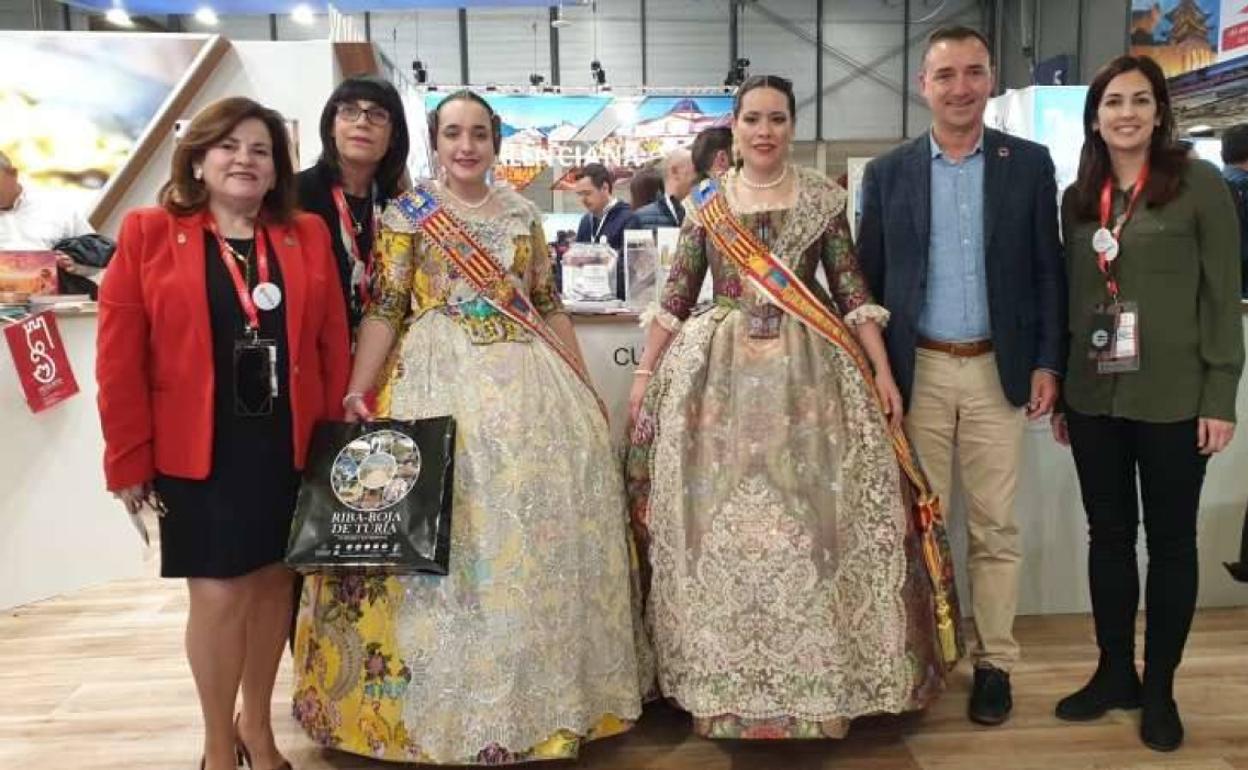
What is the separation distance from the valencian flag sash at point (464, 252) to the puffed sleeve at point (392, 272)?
0.14 ft

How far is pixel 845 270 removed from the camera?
93.2 inches

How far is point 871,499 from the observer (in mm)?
2182

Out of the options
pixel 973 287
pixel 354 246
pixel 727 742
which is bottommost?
pixel 727 742

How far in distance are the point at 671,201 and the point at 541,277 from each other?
6.42ft

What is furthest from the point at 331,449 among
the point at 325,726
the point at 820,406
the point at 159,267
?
the point at 820,406

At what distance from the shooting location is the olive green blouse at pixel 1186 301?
2176 millimetres

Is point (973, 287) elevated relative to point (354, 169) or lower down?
lower down

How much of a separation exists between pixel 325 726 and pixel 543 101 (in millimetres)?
8394

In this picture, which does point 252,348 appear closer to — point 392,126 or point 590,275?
point 392,126

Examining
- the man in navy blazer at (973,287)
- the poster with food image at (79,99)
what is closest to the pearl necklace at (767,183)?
the man in navy blazer at (973,287)

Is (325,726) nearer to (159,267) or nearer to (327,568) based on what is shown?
(327,568)

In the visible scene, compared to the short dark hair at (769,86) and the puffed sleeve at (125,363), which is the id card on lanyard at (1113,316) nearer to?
the short dark hair at (769,86)

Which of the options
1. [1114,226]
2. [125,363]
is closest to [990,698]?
[1114,226]

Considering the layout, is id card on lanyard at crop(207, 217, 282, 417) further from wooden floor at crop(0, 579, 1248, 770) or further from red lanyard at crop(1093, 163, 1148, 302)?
red lanyard at crop(1093, 163, 1148, 302)
